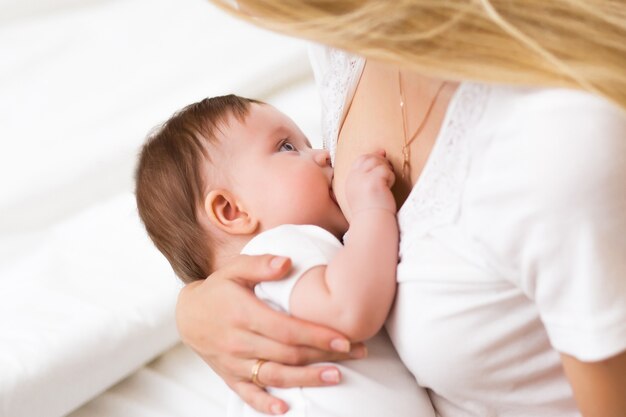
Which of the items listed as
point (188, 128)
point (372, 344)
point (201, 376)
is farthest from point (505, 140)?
point (201, 376)

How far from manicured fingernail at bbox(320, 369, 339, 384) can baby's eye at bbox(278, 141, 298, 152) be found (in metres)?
0.31

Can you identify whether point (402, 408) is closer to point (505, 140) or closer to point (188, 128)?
point (505, 140)

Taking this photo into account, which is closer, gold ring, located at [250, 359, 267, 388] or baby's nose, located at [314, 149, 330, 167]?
gold ring, located at [250, 359, 267, 388]

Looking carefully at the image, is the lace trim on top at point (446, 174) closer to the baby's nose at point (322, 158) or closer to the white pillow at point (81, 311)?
the baby's nose at point (322, 158)

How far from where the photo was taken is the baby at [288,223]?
852 mm

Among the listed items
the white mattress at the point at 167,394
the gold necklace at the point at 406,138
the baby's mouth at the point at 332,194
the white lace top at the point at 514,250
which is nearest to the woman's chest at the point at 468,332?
the white lace top at the point at 514,250

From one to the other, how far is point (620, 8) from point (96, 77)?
1300 mm

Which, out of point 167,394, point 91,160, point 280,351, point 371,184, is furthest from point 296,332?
point 91,160

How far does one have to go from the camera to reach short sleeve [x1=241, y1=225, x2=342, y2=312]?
90cm

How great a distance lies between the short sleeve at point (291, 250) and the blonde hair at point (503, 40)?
22 centimetres

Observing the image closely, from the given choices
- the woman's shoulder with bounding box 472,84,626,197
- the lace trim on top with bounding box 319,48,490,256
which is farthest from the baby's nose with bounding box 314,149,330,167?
the woman's shoulder with bounding box 472,84,626,197

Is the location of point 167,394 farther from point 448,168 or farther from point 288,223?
point 448,168

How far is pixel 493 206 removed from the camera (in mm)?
719

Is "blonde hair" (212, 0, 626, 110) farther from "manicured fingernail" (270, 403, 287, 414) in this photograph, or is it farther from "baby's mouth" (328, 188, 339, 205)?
"manicured fingernail" (270, 403, 287, 414)
